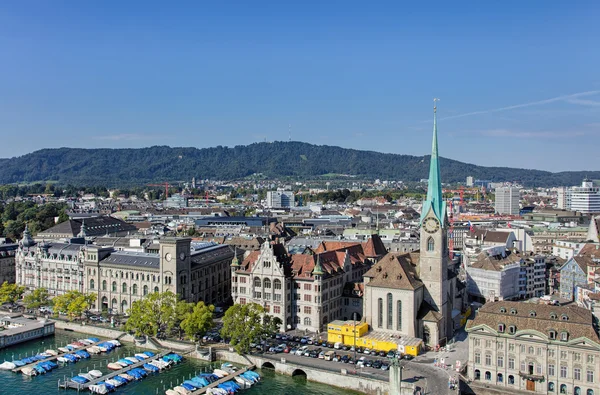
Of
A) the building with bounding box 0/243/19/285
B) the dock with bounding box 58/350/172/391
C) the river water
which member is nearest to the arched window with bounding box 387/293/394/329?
the river water

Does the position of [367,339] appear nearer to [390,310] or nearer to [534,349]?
[390,310]

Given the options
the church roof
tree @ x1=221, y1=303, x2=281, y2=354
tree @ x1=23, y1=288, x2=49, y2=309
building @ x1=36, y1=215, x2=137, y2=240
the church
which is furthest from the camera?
building @ x1=36, y1=215, x2=137, y2=240

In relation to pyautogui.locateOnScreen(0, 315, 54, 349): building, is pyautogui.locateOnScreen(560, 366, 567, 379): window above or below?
above

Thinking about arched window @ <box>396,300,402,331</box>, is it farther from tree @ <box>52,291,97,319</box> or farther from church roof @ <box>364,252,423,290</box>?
tree @ <box>52,291,97,319</box>

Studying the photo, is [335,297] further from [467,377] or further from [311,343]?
[467,377]

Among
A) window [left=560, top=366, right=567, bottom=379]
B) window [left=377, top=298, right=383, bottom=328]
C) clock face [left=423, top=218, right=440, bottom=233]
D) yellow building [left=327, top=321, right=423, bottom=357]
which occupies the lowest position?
yellow building [left=327, top=321, right=423, bottom=357]
